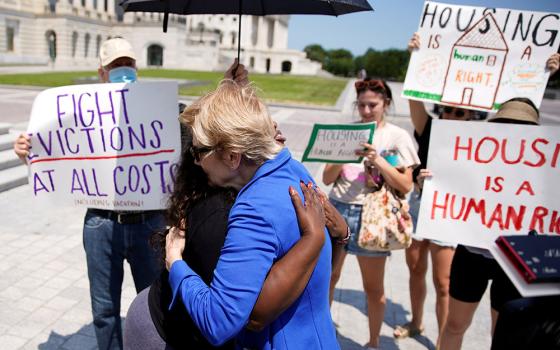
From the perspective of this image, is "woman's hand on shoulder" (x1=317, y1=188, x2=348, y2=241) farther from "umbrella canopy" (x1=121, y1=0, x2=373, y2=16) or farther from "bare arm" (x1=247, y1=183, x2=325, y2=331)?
"umbrella canopy" (x1=121, y1=0, x2=373, y2=16)

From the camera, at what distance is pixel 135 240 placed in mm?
2504

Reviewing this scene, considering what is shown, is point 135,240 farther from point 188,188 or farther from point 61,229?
point 61,229

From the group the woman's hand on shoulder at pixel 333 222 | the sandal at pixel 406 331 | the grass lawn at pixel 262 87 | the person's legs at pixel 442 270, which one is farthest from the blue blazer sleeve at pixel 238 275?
the grass lawn at pixel 262 87

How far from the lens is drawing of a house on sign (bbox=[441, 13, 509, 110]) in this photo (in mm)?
3094

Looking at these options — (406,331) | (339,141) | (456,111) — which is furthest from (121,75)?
(406,331)

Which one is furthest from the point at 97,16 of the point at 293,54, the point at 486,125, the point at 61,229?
the point at 486,125

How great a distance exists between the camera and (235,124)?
1.39 metres

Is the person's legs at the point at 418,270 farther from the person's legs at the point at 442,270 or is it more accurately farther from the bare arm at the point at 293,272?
the bare arm at the point at 293,272

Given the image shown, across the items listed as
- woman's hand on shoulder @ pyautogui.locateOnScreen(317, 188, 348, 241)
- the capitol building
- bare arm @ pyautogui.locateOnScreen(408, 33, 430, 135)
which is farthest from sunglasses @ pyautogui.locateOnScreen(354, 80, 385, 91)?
the capitol building

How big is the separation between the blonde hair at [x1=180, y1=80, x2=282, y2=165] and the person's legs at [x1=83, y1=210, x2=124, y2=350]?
1.30 m

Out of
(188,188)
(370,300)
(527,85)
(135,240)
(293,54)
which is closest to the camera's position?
(188,188)

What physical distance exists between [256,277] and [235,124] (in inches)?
18.4

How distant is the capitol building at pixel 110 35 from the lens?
51.3 meters

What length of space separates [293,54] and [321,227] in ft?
284
